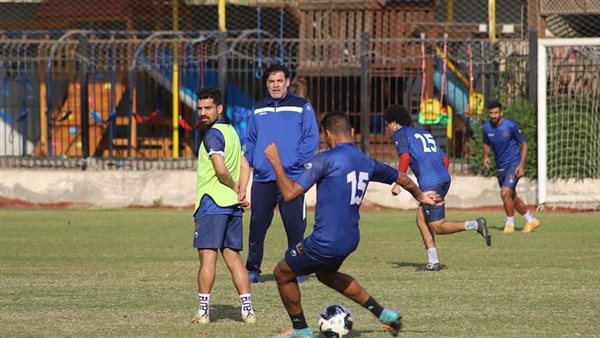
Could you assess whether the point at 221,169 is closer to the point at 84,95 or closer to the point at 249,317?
the point at 249,317

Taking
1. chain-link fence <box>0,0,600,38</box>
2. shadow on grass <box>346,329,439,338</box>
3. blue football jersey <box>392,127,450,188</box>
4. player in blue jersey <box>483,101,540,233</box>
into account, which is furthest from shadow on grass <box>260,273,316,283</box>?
chain-link fence <box>0,0,600,38</box>

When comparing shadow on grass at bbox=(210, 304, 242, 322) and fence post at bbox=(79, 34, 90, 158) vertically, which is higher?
fence post at bbox=(79, 34, 90, 158)

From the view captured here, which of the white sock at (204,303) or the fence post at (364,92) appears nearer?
the white sock at (204,303)

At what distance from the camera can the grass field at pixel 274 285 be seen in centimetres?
1054

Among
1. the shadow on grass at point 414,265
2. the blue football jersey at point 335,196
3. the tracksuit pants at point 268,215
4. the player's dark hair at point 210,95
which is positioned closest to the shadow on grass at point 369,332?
the blue football jersey at point 335,196

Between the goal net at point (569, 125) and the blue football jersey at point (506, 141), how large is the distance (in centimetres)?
339

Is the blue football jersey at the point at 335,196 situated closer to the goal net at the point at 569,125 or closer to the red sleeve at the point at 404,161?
the red sleeve at the point at 404,161

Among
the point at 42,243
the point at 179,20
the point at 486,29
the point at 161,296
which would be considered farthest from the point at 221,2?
the point at 161,296

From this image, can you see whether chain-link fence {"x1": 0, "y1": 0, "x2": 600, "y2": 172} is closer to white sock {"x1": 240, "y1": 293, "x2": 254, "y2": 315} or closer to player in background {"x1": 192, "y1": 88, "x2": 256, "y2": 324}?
player in background {"x1": 192, "y1": 88, "x2": 256, "y2": 324}

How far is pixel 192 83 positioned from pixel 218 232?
17.1m

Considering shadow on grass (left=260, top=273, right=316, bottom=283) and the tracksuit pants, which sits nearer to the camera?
the tracksuit pants

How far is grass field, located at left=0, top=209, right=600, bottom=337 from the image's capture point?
10.5 meters

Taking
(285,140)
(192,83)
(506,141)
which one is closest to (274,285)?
(285,140)

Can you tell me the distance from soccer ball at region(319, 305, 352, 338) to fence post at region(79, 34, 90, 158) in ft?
53.8
